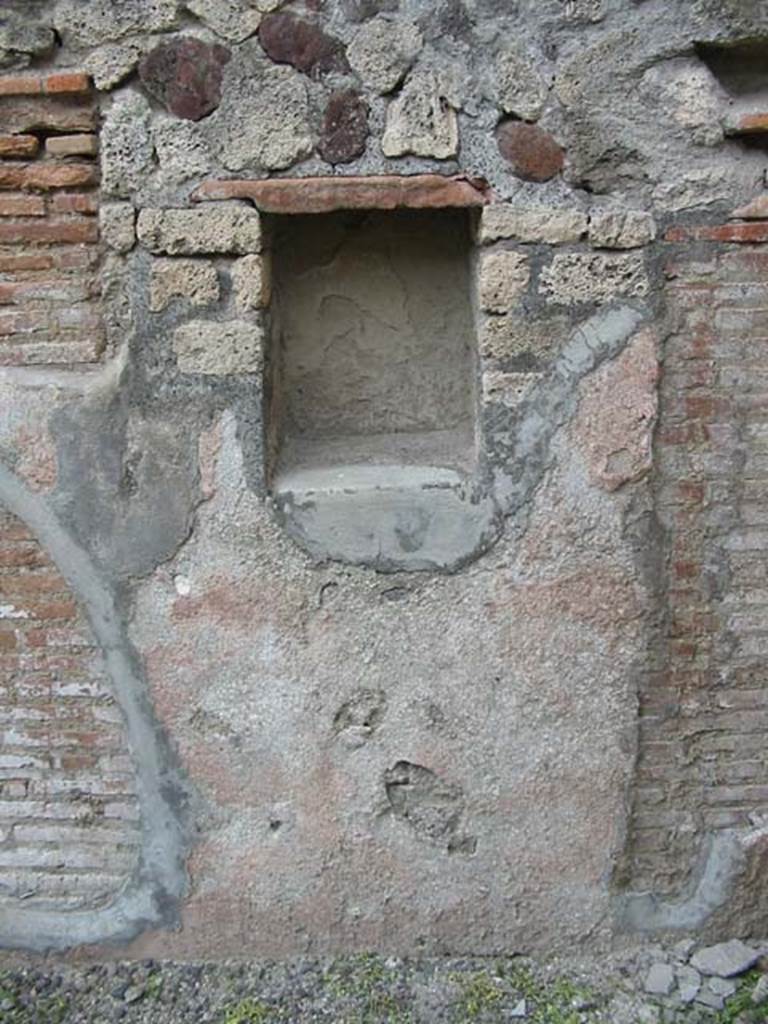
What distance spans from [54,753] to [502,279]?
1669 mm

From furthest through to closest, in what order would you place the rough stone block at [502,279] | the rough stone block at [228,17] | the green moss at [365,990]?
the green moss at [365,990] < the rough stone block at [502,279] < the rough stone block at [228,17]

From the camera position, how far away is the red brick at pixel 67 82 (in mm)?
2299

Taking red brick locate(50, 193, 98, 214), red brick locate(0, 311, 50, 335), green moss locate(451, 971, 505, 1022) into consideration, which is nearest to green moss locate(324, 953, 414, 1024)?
green moss locate(451, 971, 505, 1022)

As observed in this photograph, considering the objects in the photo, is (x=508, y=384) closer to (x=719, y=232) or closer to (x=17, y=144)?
(x=719, y=232)

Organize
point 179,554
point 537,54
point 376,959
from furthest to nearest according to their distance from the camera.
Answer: point 376,959 < point 179,554 < point 537,54

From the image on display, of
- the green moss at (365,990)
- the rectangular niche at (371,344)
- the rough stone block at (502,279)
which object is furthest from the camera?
the rectangular niche at (371,344)

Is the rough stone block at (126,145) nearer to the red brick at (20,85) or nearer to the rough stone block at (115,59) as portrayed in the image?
the rough stone block at (115,59)

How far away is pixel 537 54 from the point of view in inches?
90.2

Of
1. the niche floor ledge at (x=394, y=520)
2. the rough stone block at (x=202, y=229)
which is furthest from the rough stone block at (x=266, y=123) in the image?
the niche floor ledge at (x=394, y=520)

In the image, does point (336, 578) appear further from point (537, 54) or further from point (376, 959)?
point (537, 54)

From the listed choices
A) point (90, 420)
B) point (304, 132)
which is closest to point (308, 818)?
point (90, 420)

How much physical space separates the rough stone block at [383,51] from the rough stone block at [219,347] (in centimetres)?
63

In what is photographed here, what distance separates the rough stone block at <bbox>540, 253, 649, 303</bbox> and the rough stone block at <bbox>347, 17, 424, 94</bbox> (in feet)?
1.84

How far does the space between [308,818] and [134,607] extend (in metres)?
0.70
